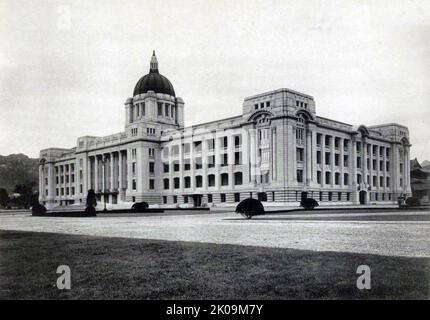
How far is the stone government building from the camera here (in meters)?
63.9

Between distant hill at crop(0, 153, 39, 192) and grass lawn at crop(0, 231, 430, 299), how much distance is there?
170m

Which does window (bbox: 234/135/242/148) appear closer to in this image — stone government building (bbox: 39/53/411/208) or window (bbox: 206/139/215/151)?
stone government building (bbox: 39/53/411/208)

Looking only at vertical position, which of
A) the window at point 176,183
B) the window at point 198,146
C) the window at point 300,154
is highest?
the window at point 198,146

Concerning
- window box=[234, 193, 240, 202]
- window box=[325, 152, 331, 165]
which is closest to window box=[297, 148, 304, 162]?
window box=[325, 152, 331, 165]

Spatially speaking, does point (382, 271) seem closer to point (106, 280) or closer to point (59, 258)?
point (106, 280)

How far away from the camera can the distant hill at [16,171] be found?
170750 millimetres

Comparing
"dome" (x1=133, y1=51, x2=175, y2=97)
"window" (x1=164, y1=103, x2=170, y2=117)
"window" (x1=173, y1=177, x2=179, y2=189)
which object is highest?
"dome" (x1=133, y1=51, x2=175, y2=97)

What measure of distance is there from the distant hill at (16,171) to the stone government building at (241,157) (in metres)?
75.7

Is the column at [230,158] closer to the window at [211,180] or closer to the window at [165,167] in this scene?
the window at [211,180]

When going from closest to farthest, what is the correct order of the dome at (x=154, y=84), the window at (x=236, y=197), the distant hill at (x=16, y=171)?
the window at (x=236, y=197) → the dome at (x=154, y=84) → the distant hill at (x=16, y=171)

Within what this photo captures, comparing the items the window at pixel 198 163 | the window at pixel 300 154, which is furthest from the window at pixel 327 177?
the window at pixel 198 163

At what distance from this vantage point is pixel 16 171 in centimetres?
17862
